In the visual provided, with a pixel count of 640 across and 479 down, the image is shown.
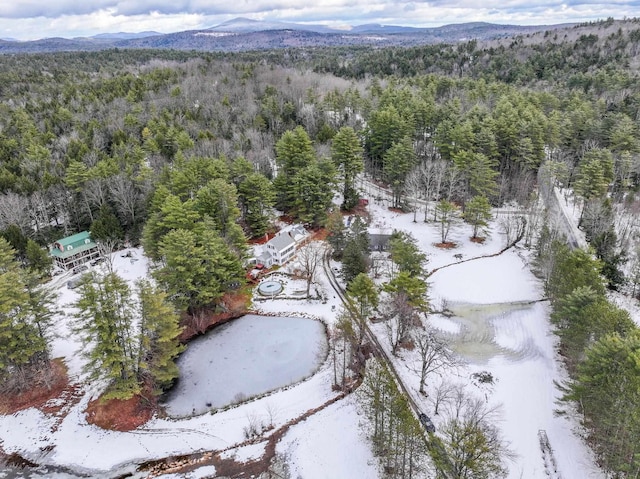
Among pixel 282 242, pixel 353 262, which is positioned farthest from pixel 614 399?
pixel 282 242

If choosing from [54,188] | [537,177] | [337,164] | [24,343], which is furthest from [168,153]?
[537,177]

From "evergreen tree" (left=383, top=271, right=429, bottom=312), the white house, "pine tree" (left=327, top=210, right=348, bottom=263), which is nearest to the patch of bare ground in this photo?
"evergreen tree" (left=383, top=271, right=429, bottom=312)

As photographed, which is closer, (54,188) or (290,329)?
(290,329)

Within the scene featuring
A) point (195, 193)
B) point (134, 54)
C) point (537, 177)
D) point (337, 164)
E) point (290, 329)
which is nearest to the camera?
point (290, 329)

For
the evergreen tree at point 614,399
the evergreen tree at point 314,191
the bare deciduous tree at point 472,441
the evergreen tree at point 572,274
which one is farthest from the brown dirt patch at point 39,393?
the evergreen tree at point 572,274

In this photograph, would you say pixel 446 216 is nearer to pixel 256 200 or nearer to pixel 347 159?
pixel 347 159

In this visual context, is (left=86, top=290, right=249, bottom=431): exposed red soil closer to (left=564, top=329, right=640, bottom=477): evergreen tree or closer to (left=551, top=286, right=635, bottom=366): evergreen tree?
(left=564, top=329, right=640, bottom=477): evergreen tree

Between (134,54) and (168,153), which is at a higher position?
(134,54)

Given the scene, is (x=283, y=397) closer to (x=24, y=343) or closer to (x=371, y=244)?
(x=24, y=343)
